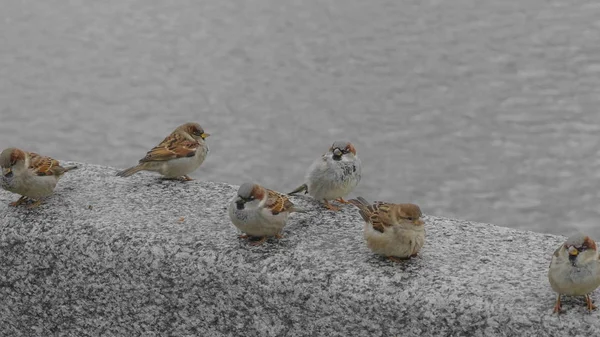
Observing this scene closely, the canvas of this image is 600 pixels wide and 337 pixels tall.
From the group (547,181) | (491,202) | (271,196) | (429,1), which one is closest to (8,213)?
(271,196)

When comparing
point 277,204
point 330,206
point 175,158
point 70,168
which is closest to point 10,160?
point 70,168

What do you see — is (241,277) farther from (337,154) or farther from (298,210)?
(337,154)

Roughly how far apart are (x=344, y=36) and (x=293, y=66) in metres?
0.65

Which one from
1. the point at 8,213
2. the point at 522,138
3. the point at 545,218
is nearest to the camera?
the point at 8,213

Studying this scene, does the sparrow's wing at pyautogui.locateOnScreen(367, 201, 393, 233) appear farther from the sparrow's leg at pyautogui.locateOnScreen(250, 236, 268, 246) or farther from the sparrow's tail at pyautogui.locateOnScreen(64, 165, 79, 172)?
the sparrow's tail at pyautogui.locateOnScreen(64, 165, 79, 172)

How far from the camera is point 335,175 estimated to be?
3.99 m

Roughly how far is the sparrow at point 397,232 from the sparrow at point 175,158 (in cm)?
131

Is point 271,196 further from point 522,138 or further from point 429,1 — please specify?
point 429,1

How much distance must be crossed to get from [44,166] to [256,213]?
1110mm

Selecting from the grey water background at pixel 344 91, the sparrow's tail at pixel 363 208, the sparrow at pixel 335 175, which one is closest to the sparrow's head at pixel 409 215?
the sparrow's tail at pixel 363 208

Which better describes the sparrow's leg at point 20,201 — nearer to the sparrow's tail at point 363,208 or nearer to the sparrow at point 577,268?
the sparrow's tail at point 363,208

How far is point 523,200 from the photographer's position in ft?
19.1

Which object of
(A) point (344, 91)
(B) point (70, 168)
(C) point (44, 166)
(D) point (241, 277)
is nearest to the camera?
(D) point (241, 277)

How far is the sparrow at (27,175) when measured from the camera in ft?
13.0
